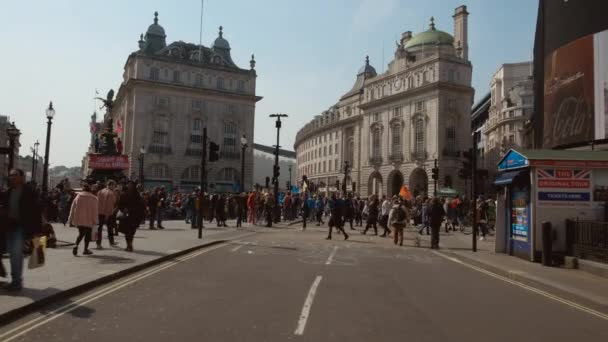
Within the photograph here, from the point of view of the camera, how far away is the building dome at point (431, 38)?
84.2 metres

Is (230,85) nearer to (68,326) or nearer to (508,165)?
(508,165)

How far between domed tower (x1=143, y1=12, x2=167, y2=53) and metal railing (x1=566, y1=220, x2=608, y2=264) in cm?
8034

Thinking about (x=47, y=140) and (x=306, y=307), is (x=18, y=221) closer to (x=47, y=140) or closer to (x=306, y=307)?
(x=306, y=307)

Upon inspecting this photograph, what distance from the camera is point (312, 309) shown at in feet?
24.7

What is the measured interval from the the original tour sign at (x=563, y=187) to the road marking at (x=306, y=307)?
26.7 ft

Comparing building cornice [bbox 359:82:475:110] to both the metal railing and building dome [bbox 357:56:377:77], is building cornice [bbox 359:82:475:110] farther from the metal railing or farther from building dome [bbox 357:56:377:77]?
the metal railing

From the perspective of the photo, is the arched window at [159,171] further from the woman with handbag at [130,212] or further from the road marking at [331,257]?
the woman with handbag at [130,212]

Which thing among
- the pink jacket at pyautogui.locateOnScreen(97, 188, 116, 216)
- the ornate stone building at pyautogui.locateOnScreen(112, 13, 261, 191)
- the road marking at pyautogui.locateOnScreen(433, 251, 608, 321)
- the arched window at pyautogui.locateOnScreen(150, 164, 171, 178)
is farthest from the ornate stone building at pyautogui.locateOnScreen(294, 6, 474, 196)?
the road marking at pyautogui.locateOnScreen(433, 251, 608, 321)

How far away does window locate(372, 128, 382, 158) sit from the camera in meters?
88.8

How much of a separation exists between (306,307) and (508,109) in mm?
91909

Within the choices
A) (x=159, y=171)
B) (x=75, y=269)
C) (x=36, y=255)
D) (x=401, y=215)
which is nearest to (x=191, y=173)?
(x=159, y=171)

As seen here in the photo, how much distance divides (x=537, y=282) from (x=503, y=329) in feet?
15.3

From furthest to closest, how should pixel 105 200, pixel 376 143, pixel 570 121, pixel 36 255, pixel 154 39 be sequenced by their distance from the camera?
1. pixel 376 143
2. pixel 154 39
3. pixel 570 121
4. pixel 105 200
5. pixel 36 255

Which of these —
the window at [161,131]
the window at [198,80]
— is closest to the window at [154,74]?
the window at [161,131]
